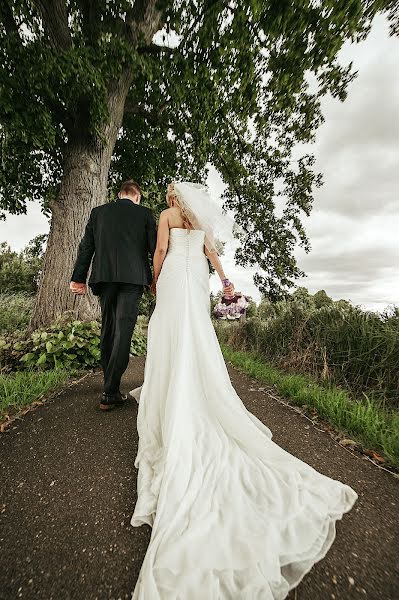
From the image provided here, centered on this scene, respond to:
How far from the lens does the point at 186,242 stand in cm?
263

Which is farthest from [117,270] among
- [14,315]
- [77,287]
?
[14,315]

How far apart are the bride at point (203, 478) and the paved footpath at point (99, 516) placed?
0.40 feet

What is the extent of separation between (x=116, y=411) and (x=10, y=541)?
5.37ft

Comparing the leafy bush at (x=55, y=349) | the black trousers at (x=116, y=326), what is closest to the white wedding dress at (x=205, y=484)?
the black trousers at (x=116, y=326)

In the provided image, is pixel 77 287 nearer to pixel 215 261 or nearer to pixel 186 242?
pixel 186 242

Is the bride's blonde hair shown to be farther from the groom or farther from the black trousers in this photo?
the black trousers

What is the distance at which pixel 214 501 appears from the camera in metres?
1.41

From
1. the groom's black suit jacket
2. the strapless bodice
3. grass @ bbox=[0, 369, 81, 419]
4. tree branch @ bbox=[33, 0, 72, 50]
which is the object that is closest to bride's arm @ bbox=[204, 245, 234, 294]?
the strapless bodice

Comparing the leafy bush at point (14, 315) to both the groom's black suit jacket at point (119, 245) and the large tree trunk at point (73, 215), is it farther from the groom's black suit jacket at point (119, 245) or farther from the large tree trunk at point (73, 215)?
the groom's black suit jacket at point (119, 245)

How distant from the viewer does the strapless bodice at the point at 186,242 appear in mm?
2605

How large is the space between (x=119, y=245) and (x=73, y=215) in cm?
306

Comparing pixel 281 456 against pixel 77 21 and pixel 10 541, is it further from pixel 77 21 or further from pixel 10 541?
pixel 77 21

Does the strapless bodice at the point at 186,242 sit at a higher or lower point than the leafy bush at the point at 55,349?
higher

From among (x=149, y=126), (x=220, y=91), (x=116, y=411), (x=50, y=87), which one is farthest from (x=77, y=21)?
(x=116, y=411)
